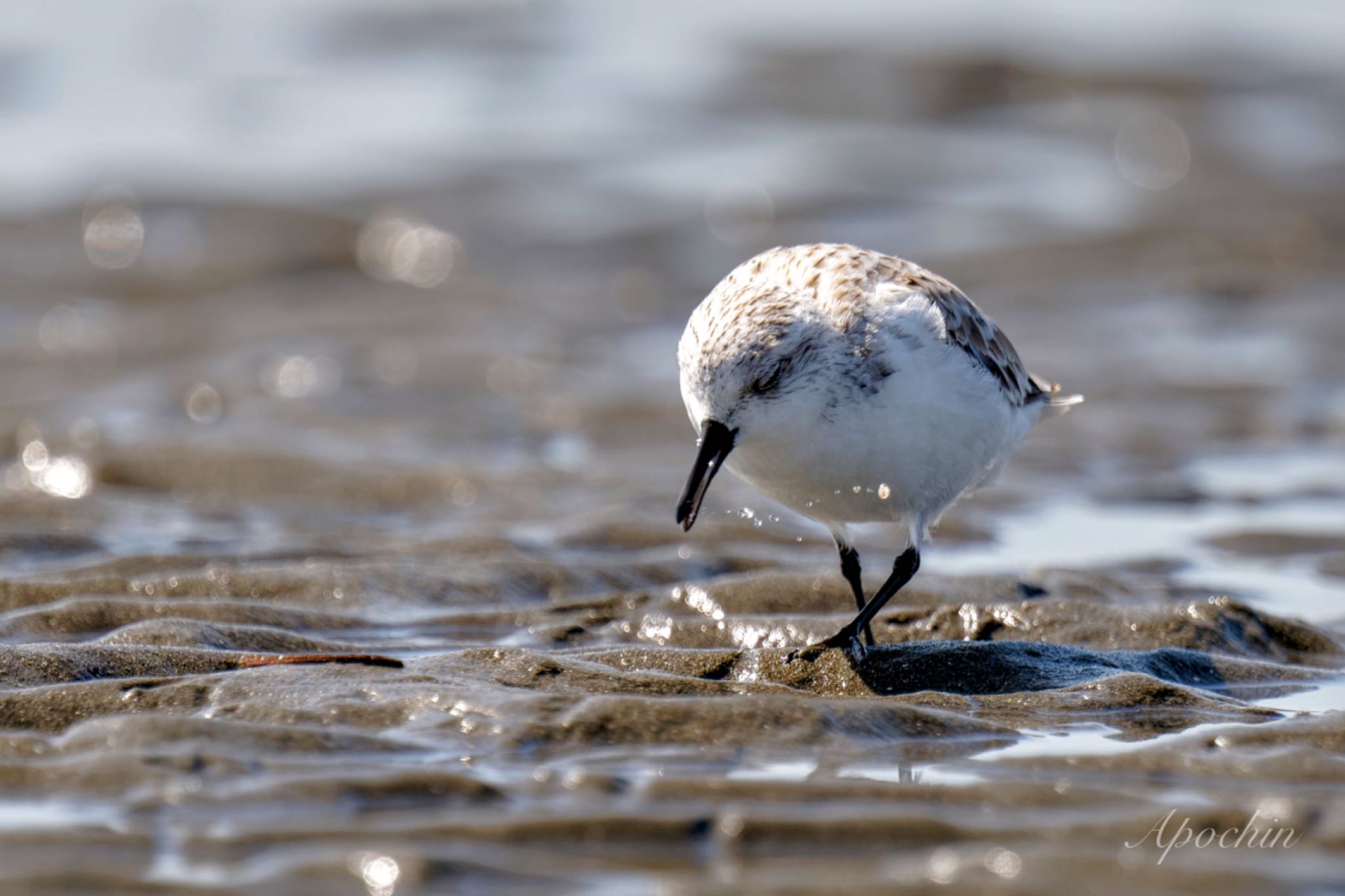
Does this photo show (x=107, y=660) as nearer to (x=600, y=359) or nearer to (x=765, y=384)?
(x=765, y=384)

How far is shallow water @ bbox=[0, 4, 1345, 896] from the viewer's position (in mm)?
3824

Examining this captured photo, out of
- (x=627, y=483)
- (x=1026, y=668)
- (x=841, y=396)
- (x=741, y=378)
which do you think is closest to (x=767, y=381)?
(x=741, y=378)

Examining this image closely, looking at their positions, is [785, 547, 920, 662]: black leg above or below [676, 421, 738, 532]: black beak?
below

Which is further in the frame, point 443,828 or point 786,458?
point 786,458

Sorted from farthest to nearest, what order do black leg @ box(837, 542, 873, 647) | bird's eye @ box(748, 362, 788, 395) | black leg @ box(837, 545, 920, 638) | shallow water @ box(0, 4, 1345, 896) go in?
black leg @ box(837, 542, 873, 647) → black leg @ box(837, 545, 920, 638) → bird's eye @ box(748, 362, 788, 395) → shallow water @ box(0, 4, 1345, 896)

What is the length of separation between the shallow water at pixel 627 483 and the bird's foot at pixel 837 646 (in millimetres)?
59

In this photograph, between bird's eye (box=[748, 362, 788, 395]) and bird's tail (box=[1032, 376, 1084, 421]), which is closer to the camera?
bird's eye (box=[748, 362, 788, 395])

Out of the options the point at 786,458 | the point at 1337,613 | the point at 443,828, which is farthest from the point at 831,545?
the point at 443,828

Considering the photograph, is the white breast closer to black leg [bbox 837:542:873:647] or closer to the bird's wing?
the bird's wing

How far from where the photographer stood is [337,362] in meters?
11.2

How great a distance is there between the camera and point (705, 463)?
200 inches

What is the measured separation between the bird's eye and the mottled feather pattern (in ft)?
0.25

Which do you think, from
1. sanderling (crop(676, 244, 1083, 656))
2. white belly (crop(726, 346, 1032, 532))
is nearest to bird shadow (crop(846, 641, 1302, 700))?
sanderling (crop(676, 244, 1083, 656))

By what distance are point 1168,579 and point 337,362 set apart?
6.00 m
